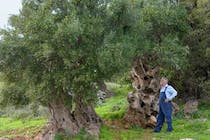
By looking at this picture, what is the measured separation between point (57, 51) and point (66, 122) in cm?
360

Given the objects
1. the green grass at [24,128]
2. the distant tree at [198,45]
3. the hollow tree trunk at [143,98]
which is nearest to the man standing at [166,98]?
the hollow tree trunk at [143,98]

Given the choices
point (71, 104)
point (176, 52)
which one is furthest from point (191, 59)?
point (71, 104)

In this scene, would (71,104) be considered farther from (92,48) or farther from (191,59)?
(191,59)

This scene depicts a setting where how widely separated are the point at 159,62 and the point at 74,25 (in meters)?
A: 6.44

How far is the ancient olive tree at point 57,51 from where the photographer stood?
15.7 metres

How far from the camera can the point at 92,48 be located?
1623 cm

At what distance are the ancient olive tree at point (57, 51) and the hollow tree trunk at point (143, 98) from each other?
164 inches

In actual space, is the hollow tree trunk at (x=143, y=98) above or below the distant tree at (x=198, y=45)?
below

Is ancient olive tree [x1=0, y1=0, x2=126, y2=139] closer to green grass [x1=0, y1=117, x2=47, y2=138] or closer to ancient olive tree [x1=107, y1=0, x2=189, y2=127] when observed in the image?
ancient olive tree [x1=107, y1=0, x2=189, y2=127]

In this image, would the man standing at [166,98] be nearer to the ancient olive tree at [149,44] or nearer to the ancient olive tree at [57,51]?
the ancient olive tree at [149,44]

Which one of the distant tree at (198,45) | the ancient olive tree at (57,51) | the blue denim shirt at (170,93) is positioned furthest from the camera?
the distant tree at (198,45)

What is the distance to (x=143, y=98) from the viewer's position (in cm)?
2097

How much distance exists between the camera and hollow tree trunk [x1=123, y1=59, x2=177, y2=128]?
67.4 feet

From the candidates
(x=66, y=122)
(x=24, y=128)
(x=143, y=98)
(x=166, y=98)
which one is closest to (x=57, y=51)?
(x=66, y=122)
